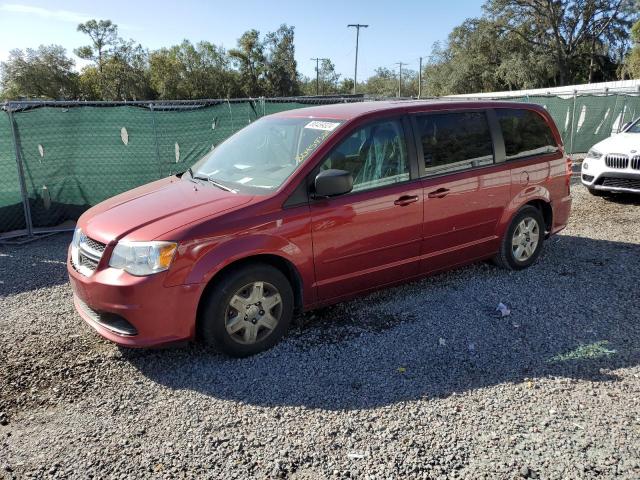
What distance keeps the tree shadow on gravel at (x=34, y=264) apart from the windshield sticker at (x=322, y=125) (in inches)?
130

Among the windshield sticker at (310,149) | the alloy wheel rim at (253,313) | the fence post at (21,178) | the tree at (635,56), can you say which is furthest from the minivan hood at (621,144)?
the tree at (635,56)

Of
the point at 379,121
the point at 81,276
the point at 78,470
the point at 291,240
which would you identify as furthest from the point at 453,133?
the point at 78,470

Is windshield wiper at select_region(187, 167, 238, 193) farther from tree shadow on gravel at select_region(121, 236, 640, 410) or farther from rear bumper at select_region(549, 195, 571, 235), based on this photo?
rear bumper at select_region(549, 195, 571, 235)

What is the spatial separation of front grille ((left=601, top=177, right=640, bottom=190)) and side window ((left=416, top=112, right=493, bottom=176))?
16.3 feet

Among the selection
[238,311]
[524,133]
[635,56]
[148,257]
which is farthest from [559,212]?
[635,56]

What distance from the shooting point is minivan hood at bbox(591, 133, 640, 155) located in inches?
329

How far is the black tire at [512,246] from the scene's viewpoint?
17.0 ft

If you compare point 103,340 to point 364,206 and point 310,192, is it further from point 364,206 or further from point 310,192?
point 364,206

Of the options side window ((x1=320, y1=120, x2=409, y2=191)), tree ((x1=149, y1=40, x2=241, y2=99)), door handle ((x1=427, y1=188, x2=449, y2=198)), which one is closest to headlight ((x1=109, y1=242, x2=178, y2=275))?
side window ((x1=320, y1=120, x2=409, y2=191))

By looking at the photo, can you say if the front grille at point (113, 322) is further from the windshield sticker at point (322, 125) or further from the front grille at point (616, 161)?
the front grille at point (616, 161)

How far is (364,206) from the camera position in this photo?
3.99 m

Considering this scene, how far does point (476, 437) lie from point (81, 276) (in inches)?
112

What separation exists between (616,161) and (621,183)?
0.39 m

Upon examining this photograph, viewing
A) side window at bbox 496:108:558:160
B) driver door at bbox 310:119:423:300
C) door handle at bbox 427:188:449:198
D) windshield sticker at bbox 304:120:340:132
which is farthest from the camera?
side window at bbox 496:108:558:160
